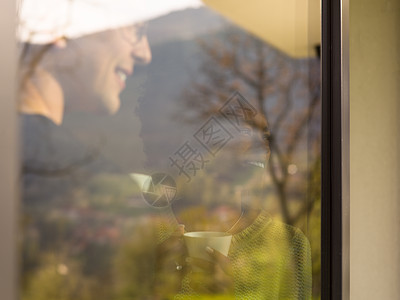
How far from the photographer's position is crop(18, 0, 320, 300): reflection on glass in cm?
89

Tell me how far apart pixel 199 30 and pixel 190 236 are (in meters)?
0.49

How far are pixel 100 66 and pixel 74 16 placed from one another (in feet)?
0.35

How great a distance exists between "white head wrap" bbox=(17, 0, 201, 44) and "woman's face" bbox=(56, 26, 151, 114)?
19 millimetres

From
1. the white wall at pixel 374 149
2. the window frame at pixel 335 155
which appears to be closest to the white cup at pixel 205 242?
the window frame at pixel 335 155

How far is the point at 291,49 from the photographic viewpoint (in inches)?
51.5

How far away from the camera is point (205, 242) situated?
1171mm

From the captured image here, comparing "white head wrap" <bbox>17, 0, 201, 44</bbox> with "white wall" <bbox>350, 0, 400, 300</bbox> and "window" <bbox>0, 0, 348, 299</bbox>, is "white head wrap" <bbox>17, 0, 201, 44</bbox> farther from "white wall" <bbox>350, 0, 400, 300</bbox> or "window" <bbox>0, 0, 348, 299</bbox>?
"white wall" <bbox>350, 0, 400, 300</bbox>

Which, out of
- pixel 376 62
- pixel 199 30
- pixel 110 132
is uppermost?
pixel 199 30

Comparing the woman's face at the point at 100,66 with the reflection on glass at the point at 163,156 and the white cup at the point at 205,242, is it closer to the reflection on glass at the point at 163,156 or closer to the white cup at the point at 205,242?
the reflection on glass at the point at 163,156

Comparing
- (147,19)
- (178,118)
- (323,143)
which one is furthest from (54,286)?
(323,143)

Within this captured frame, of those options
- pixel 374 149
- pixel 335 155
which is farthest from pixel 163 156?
pixel 374 149

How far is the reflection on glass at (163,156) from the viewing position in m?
0.89

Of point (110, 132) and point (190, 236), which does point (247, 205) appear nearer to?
point (190, 236)

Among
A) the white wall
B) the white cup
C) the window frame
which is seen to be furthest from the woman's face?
the white wall
